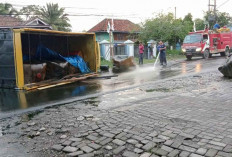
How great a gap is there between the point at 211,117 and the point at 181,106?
1.06m

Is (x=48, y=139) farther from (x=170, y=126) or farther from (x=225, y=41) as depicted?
(x=225, y=41)

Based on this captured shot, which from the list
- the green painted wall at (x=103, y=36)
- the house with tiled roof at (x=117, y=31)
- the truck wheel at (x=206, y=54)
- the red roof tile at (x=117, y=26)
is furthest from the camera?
the red roof tile at (x=117, y=26)

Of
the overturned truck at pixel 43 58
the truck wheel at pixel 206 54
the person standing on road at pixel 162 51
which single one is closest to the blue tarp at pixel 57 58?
the overturned truck at pixel 43 58

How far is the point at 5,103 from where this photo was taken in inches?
302

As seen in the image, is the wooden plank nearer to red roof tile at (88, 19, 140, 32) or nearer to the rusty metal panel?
the rusty metal panel

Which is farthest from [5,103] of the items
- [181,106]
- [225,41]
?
[225,41]

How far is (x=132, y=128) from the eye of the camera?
4.62 metres

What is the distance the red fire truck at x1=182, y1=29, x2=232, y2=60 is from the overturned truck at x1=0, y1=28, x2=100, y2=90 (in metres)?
10.9

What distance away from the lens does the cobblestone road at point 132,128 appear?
12.4 ft

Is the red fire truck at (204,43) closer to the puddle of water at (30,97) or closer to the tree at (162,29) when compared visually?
the tree at (162,29)

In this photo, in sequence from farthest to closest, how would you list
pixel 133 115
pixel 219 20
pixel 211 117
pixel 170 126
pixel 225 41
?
pixel 219 20
pixel 225 41
pixel 133 115
pixel 211 117
pixel 170 126

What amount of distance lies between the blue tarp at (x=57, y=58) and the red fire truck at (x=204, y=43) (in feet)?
37.9

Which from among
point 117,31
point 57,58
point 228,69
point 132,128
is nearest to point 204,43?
point 228,69

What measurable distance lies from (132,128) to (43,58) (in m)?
8.98
